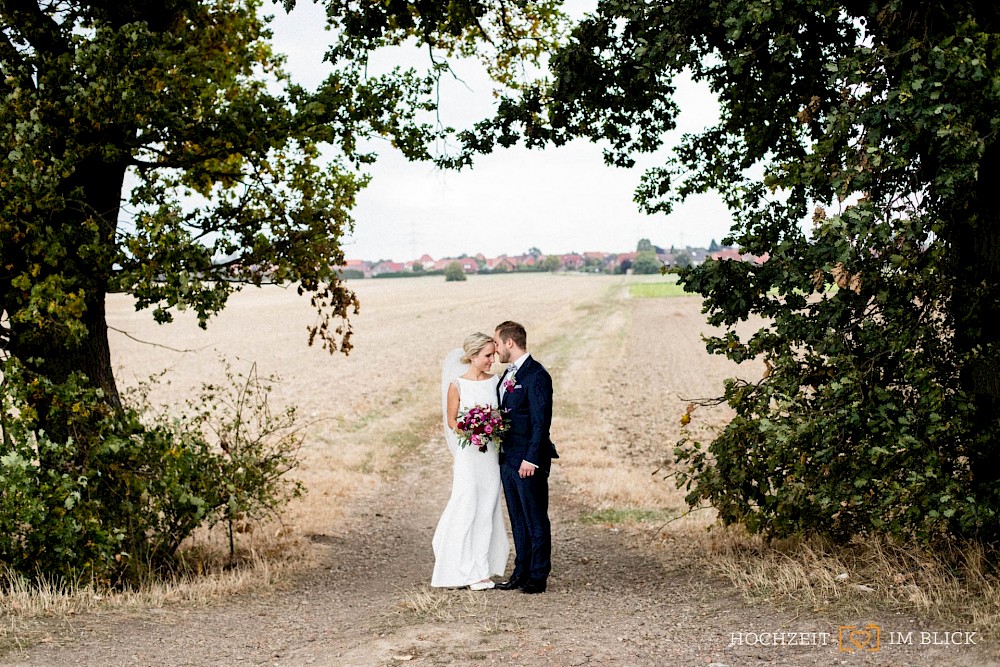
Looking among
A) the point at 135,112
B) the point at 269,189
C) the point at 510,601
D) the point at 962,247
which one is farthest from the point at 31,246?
the point at 962,247

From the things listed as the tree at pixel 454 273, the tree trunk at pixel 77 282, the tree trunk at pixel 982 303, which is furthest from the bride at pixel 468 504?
the tree at pixel 454 273

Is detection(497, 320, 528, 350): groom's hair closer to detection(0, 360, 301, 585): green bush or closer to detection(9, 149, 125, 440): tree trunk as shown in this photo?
detection(0, 360, 301, 585): green bush

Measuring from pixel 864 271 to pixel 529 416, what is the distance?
3175 mm

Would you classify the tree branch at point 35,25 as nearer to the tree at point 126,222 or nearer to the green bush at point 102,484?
the tree at point 126,222

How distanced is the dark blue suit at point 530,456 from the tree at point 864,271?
60.4 inches

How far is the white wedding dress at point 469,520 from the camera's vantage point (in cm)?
893

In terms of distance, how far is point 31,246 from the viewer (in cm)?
878

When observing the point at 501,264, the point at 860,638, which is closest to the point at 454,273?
the point at 501,264

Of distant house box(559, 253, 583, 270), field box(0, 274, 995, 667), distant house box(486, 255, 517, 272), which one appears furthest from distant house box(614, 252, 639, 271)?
field box(0, 274, 995, 667)

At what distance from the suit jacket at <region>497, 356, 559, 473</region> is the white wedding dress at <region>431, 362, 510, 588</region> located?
261 millimetres

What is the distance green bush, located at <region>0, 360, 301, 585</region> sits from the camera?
345 inches

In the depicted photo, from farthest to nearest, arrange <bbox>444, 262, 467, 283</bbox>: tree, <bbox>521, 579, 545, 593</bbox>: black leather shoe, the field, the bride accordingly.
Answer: <bbox>444, 262, 467, 283</bbox>: tree < the bride < <bbox>521, 579, 545, 593</bbox>: black leather shoe < the field

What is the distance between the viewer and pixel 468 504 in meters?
8.95

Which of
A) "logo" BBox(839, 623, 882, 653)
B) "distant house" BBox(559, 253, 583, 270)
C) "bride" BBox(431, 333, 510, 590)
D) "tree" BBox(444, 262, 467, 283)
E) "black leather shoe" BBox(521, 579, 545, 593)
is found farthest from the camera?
"distant house" BBox(559, 253, 583, 270)
